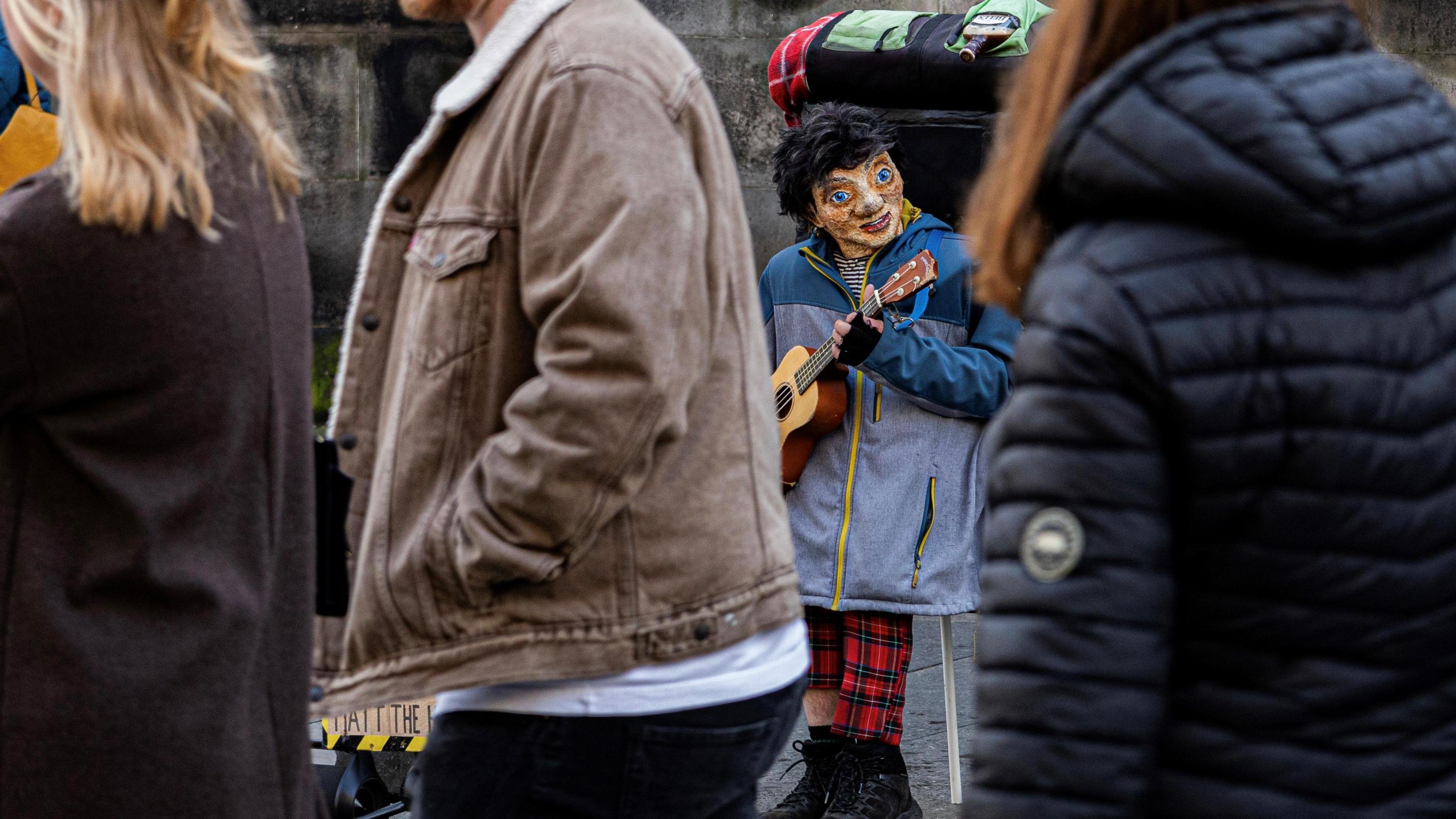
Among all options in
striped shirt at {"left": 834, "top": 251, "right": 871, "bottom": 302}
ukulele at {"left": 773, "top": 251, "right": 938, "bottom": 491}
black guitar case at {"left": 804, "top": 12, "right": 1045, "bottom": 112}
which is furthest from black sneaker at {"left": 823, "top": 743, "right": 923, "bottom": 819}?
black guitar case at {"left": 804, "top": 12, "right": 1045, "bottom": 112}

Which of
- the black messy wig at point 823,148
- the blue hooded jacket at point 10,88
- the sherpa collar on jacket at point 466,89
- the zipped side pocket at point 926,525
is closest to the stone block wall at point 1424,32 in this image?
the black messy wig at point 823,148

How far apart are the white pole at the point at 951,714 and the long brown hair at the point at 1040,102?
3.13 m

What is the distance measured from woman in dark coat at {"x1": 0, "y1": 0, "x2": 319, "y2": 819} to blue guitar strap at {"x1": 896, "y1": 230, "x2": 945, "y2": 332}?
2829 millimetres

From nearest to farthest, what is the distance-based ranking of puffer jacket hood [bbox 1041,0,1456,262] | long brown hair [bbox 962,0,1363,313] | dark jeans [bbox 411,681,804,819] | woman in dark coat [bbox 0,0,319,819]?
puffer jacket hood [bbox 1041,0,1456,262] → long brown hair [bbox 962,0,1363,313] → woman in dark coat [bbox 0,0,319,819] → dark jeans [bbox 411,681,804,819]

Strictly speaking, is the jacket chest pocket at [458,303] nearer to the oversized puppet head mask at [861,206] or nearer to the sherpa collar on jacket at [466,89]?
the sherpa collar on jacket at [466,89]

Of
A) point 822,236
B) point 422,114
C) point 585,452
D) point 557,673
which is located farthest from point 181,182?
point 422,114

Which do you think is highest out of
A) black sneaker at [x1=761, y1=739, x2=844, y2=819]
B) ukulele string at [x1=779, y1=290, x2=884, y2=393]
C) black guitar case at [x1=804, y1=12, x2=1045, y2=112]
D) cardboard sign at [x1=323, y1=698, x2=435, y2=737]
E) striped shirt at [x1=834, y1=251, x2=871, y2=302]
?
black guitar case at [x1=804, y1=12, x2=1045, y2=112]

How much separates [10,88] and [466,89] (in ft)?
6.78

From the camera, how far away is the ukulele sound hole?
4629 mm

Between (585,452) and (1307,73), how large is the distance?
0.86 m

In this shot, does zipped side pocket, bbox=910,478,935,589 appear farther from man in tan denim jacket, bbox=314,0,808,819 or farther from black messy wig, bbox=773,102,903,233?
man in tan denim jacket, bbox=314,0,808,819

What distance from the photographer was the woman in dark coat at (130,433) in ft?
5.74

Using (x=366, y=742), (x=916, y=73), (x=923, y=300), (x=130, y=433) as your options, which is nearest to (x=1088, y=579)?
(x=130, y=433)

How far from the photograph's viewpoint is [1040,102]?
154cm
